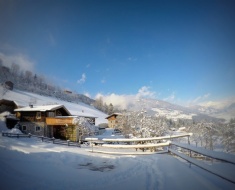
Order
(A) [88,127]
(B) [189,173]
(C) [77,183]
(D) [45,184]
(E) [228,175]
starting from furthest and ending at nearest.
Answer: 1. (A) [88,127]
2. (B) [189,173]
3. (C) [77,183]
4. (D) [45,184]
5. (E) [228,175]

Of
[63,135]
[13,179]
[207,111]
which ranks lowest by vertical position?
[63,135]

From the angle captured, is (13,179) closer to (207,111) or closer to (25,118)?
(207,111)

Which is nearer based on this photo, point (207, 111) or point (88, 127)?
point (207, 111)

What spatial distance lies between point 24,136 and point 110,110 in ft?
269

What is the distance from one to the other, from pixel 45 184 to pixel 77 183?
85 cm

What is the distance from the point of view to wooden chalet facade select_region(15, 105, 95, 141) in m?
31.9

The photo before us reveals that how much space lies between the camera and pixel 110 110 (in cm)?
10588

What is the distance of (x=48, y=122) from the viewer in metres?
32.4

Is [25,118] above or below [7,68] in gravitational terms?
below

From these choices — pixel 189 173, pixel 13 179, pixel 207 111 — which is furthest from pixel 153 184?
pixel 13 179

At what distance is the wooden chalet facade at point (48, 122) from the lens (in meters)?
31.9

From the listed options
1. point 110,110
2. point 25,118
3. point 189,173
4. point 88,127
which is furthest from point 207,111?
point 110,110

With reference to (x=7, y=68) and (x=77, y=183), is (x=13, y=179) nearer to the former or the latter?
(x=77, y=183)

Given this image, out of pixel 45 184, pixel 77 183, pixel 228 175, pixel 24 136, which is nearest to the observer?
pixel 228 175
